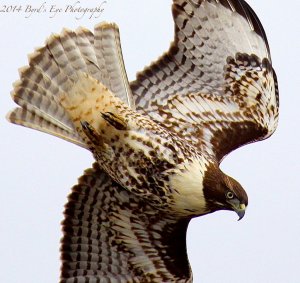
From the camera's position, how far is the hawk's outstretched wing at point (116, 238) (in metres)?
11.3

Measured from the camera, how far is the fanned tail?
36.0 ft

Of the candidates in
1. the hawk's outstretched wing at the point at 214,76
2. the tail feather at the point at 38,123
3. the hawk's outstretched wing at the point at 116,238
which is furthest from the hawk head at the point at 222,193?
the tail feather at the point at 38,123

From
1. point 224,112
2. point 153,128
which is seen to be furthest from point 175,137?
point 224,112

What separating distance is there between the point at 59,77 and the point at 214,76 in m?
1.75

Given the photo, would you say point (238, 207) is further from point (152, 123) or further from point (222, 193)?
point (152, 123)

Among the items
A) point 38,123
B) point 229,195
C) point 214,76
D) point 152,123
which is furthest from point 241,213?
point 38,123

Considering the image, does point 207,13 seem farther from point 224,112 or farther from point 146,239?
point 146,239

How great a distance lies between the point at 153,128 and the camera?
1077cm

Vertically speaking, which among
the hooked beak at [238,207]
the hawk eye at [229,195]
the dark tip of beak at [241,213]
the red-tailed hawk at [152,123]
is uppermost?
the red-tailed hawk at [152,123]

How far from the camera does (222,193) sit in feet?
34.9

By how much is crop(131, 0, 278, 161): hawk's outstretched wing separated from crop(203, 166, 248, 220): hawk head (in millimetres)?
1006

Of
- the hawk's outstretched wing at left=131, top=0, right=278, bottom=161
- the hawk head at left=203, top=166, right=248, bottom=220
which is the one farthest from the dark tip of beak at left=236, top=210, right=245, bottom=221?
the hawk's outstretched wing at left=131, top=0, right=278, bottom=161

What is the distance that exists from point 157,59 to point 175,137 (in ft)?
4.68

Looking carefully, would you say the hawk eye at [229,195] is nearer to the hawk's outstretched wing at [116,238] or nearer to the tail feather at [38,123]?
the hawk's outstretched wing at [116,238]
